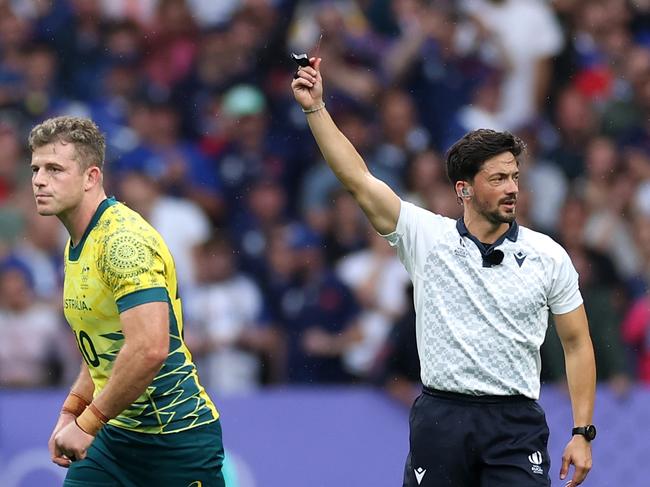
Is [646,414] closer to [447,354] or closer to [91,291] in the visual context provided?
[447,354]

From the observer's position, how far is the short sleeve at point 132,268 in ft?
17.4

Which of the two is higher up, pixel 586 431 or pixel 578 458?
pixel 586 431

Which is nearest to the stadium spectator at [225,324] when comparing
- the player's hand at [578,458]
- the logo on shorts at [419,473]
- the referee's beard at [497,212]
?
the logo on shorts at [419,473]

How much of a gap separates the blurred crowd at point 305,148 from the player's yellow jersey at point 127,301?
4066mm

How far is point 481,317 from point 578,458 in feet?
2.46

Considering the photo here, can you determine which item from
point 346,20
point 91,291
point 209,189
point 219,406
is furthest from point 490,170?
point 346,20

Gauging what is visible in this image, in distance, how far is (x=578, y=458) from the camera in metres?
5.96

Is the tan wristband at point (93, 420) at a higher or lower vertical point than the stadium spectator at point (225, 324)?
lower

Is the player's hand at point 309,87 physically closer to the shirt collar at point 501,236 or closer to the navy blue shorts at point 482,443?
the shirt collar at point 501,236

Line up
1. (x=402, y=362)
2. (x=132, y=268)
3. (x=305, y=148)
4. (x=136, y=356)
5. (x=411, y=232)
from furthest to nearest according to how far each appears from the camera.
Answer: (x=305, y=148) < (x=402, y=362) < (x=411, y=232) < (x=132, y=268) < (x=136, y=356)

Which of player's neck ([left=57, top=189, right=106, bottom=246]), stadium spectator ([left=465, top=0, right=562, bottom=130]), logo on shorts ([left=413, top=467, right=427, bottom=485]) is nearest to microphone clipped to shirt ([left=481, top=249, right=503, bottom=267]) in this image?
logo on shorts ([left=413, top=467, right=427, bottom=485])

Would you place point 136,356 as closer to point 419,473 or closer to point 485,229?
point 419,473

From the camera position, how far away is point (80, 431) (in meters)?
5.27

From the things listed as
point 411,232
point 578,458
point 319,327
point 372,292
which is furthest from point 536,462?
point 372,292
